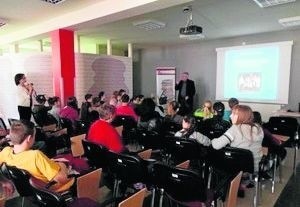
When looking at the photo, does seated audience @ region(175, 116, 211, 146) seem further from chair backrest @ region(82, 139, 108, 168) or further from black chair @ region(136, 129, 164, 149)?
chair backrest @ region(82, 139, 108, 168)

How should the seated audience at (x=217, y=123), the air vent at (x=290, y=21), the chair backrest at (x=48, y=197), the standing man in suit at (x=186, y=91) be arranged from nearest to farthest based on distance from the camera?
the chair backrest at (x=48, y=197) < the seated audience at (x=217, y=123) < the air vent at (x=290, y=21) < the standing man in suit at (x=186, y=91)

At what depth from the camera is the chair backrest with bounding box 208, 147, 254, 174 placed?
2449 millimetres

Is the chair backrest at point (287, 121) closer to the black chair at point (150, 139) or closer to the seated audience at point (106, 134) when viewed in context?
the black chair at point (150, 139)

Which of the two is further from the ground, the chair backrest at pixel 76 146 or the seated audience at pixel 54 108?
the seated audience at pixel 54 108

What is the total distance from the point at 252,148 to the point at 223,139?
0.31 metres

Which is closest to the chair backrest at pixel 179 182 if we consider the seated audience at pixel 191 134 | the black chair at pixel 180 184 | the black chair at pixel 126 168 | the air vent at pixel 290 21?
the black chair at pixel 180 184

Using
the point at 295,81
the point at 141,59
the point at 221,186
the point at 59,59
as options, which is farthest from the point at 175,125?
the point at 141,59

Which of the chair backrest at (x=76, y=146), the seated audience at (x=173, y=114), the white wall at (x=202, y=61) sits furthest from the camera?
the white wall at (x=202, y=61)

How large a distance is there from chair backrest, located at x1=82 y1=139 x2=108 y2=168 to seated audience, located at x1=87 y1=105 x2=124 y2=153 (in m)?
0.12

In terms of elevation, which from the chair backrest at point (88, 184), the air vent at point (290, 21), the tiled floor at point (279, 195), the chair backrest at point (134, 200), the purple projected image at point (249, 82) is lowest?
the tiled floor at point (279, 195)

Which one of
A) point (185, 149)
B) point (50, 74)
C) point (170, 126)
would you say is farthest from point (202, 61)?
point (185, 149)

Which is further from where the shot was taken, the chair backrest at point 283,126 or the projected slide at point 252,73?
the projected slide at point 252,73

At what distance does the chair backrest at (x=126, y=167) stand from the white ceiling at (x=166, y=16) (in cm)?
239

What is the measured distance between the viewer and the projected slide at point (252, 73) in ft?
22.1
